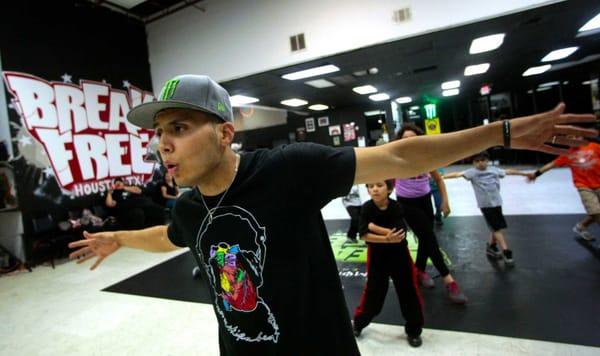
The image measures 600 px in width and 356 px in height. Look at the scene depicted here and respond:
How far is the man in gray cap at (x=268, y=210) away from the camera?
928 millimetres

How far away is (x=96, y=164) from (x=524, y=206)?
8.21 m

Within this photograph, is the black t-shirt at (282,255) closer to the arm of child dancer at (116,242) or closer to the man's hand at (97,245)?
the arm of child dancer at (116,242)

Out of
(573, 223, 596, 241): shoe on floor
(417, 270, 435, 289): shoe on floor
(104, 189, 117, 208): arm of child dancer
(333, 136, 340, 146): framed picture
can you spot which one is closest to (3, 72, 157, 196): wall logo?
(104, 189, 117, 208): arm of child dancer

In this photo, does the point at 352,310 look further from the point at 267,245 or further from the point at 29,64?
the point at 29,64

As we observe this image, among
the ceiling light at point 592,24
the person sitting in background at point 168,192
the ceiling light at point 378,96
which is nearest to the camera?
the ceiling light at point 592,24

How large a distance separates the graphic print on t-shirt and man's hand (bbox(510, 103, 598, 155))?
708 millimetres

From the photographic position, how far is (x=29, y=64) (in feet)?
19.2

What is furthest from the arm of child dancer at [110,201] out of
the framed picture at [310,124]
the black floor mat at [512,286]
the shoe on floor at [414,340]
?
the framed picture at [310,124]

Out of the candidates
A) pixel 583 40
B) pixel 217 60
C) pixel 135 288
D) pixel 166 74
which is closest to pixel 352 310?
pixel 135 288

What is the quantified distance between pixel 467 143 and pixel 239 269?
710 mm

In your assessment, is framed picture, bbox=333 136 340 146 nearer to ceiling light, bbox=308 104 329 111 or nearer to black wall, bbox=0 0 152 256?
ceiling light, bbox=308 104 329 111

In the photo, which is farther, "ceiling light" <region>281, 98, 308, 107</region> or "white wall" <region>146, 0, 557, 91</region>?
"ceiling light" <region>281, 98, 308, 107</region>

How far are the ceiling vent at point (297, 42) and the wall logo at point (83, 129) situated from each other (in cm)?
315

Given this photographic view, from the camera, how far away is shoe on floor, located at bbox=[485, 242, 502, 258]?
364cm
